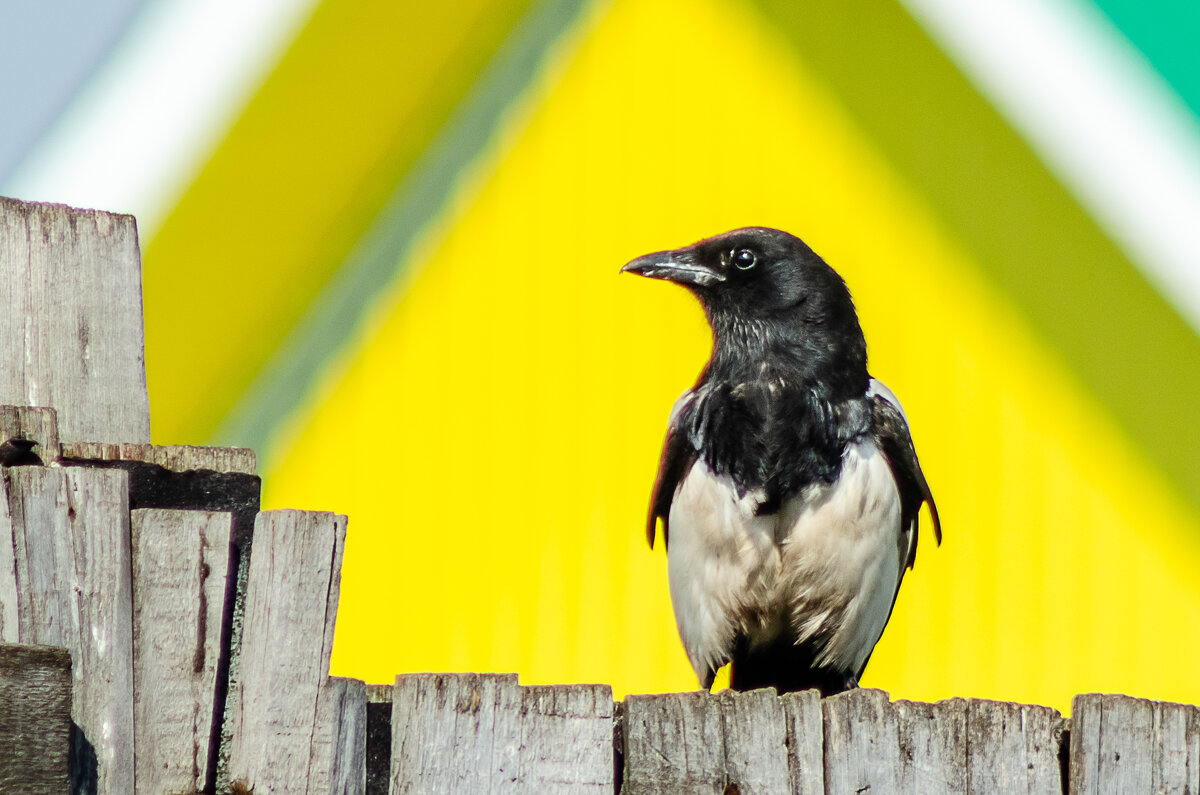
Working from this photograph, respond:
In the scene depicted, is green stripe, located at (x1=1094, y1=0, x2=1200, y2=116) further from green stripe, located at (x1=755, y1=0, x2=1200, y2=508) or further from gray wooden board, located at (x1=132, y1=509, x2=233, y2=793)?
gray wooden board, located at (x1=132, y1=509, x2=233, y2=793)

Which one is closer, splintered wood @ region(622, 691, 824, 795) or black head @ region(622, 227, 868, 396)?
splintered wood @ region(622, 691, 824, 795)

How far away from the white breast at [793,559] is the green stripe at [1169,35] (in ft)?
4.84

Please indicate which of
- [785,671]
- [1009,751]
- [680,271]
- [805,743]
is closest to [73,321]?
[805,743]

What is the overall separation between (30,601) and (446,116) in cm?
277

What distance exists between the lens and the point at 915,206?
466cm

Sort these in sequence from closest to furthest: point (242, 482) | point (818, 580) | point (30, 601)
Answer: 1. point (30, 601)
2. point (242, 482)
3. point (818, 580)

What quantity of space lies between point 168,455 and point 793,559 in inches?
74.7

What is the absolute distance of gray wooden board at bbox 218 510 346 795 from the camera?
228cm

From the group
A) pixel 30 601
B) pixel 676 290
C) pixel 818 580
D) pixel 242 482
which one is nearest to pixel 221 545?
pixel 242 482

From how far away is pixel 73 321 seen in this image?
2.69 metres

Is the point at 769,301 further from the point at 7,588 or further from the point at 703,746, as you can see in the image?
the point at 7,588

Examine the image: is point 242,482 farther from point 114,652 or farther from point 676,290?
point 676,290

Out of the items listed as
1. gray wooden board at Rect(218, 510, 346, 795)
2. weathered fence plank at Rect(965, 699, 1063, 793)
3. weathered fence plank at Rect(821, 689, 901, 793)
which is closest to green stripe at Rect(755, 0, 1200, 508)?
weathered fence plank at Rect(965, 699, 1063, 793)

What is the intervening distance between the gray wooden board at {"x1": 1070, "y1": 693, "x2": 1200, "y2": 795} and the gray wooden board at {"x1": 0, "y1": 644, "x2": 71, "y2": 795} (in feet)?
5.07
